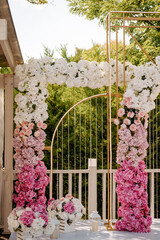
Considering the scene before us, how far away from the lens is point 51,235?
4.12m

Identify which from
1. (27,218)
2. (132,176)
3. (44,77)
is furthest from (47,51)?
(27,218)

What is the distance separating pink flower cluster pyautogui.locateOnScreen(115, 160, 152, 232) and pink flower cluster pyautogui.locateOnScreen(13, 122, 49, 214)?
1086mm

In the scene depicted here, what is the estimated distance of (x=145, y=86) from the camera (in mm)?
4730

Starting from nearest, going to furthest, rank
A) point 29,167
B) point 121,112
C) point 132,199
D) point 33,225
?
point 33,225, point 132,199, point 121,112, point 29,167

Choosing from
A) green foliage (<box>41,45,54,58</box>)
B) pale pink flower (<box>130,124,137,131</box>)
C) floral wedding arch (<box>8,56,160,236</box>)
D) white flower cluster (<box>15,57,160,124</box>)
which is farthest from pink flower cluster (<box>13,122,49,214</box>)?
green foliage (<box>41,45,54,58</box>)

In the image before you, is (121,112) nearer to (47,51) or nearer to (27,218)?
(27,218)

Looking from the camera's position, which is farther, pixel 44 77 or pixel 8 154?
pixel 8 154

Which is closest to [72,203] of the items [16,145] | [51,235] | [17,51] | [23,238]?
[51,235]

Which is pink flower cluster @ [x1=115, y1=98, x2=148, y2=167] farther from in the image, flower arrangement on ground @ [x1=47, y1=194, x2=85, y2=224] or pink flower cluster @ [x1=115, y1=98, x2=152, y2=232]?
flower arrangement on ground @ [x1=47, y1=194, x2=85, y2=224]

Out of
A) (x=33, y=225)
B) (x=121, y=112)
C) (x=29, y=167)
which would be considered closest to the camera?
(x=33, y=225)

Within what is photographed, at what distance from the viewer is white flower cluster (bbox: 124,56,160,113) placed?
15.4ft

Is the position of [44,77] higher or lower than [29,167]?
higher

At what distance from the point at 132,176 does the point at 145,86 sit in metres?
1.18

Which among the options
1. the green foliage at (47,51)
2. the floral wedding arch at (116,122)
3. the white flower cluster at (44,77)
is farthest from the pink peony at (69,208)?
the green foliage at (47,51)
